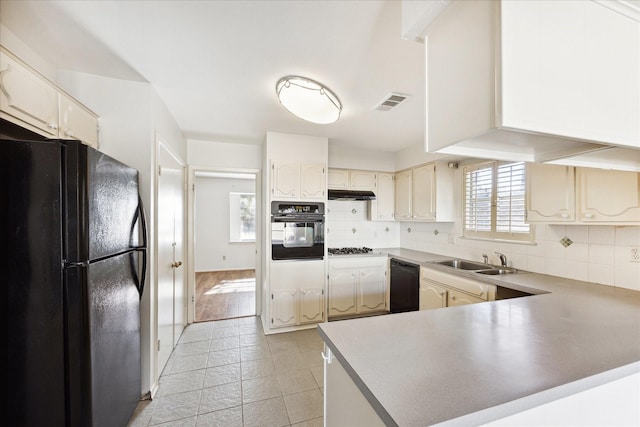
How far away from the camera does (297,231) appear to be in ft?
10.2

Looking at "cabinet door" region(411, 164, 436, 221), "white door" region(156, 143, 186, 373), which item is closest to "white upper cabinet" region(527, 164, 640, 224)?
"cabinet door" region(411, 164, 436, 221)

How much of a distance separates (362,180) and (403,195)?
0.63m

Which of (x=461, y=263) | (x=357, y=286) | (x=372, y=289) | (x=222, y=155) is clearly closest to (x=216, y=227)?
(x=222, y=155)

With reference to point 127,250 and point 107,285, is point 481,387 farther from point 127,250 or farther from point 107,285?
point 127,250

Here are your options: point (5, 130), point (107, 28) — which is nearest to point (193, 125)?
point (107, 28)

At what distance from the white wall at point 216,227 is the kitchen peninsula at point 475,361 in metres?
5.66

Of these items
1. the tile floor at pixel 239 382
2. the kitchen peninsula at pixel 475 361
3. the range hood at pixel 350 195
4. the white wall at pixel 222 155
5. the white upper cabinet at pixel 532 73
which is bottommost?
the tile floor at pixel 239 382

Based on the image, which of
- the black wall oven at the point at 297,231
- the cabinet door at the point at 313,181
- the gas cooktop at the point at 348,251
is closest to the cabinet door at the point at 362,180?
the cabinet door at the point at 313,181

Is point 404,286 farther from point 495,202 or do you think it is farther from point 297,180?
point 297,180

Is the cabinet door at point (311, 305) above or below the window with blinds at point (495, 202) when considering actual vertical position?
below

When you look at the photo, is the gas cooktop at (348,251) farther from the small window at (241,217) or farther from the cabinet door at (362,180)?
the small window at (241,217)

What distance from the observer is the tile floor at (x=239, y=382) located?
178 centimetres

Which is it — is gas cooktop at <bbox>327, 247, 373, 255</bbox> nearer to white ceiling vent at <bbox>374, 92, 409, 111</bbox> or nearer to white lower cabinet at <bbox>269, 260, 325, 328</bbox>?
white lower cabinet at <bbox>269, 260, 325, 328</bbox>

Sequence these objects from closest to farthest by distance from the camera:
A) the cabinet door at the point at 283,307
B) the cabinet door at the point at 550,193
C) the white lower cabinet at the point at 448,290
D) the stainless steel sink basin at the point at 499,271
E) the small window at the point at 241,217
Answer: the cabinet door at the point at 550,193
the white lower cabinet at the point at 448,290
the stainless steel sink basin at the point at 499,271
the cabinet door at the point at 283,307
the small window at the point at 241,217
